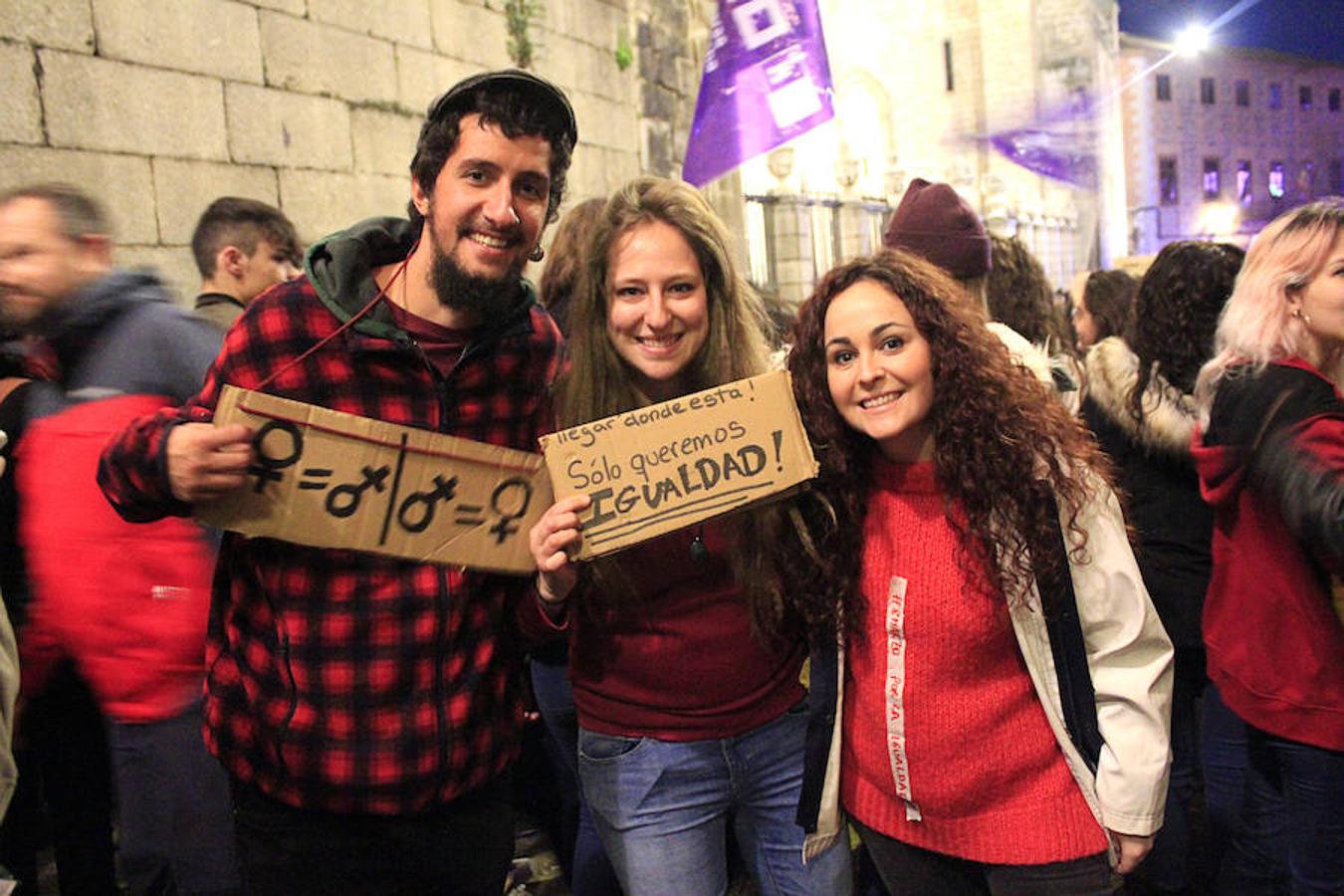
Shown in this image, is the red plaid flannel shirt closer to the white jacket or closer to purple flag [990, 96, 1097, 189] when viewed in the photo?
the white jacket

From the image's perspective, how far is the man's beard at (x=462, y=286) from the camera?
1.84 m

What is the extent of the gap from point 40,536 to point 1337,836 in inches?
125

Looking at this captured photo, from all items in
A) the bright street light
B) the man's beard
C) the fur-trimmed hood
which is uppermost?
the bright street light

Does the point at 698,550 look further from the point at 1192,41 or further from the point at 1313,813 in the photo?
the point at 1192,41

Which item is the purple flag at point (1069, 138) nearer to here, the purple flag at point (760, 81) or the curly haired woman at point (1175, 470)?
the purple flag at point (760, 81)

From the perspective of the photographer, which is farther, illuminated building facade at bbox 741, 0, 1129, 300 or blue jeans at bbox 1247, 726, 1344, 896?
illuminated building facade at bbox 741, 0, 1129, 300

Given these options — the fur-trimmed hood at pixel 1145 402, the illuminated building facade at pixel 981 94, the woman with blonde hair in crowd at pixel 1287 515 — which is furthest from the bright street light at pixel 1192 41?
the woman with blonde hair in crowd at pixel 1287 515

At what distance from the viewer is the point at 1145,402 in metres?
3.08

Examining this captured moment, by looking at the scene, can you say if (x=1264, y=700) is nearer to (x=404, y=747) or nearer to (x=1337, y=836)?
(x=1337, y=836)

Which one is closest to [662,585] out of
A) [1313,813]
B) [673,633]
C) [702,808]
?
[673,633]

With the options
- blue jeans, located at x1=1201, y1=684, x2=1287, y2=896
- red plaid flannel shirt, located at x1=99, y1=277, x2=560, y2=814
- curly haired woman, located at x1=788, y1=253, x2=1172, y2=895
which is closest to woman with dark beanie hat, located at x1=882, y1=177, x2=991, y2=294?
curly haired woman, located at x1=788, y1=253, x2=1172, y2=895

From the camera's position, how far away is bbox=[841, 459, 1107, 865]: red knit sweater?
1.88 metres

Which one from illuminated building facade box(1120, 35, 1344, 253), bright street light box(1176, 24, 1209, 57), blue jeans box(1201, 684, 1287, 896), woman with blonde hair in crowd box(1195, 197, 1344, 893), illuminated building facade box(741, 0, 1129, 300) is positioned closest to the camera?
woman with blonde hair in crowd box(1195, 197, 1344, 893)

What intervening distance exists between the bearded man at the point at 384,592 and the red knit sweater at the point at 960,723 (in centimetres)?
81
